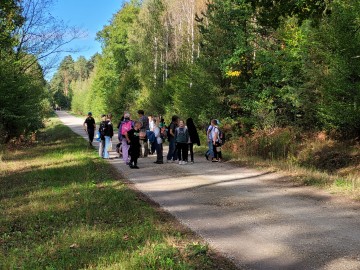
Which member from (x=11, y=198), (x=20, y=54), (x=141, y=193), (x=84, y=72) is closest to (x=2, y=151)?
(x=20, y=54)

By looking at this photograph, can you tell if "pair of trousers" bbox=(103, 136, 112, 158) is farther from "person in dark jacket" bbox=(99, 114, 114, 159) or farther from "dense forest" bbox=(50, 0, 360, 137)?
"dense forest" bbox=(50, 0, 360, 137)

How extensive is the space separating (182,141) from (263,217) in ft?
26.2

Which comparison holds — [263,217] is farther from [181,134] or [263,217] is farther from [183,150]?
[181,134]

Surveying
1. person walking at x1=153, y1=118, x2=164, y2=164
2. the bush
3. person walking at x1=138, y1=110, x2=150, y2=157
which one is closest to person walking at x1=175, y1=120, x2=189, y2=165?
person walking at x1=153, y1=118, x2=164, y2=164

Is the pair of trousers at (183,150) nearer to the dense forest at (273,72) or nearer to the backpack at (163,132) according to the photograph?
the backpack at (163,132)

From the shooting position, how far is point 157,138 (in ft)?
49.8

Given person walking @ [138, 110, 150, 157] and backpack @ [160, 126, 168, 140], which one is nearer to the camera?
person walking @ [138, 110, 150, 157]

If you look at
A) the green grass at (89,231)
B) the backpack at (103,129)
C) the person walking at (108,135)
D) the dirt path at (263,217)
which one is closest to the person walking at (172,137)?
the person walking at (108,135)

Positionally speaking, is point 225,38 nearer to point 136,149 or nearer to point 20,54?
point 136,149

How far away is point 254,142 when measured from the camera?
19453 mm

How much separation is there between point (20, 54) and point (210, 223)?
69.2 feet

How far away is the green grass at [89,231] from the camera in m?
4.59

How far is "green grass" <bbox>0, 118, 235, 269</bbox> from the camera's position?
4.59 meters

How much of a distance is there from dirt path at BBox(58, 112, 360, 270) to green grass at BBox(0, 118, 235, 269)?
488 mm
